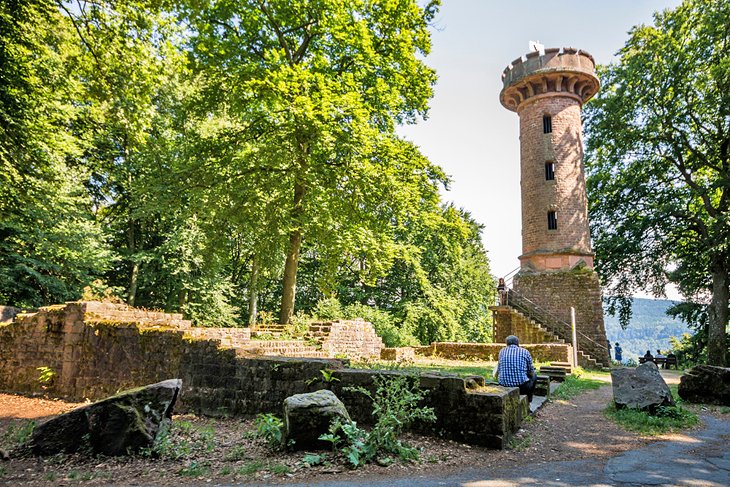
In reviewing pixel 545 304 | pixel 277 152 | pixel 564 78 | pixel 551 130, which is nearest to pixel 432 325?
pixel 545 304


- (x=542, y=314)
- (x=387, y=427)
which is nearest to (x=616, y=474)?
(x=387, y=427)

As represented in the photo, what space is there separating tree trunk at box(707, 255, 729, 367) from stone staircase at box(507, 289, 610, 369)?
4.05 m

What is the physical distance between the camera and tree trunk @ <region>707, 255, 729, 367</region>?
18.0 metres

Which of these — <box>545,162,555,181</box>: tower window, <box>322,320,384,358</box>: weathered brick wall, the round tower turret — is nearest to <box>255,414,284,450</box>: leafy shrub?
<box>322,320,384,358</box>: weathered brick wall

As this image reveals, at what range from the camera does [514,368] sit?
7723mm

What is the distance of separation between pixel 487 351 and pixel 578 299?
6.04m

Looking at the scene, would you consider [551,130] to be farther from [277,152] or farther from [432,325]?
[277,152]

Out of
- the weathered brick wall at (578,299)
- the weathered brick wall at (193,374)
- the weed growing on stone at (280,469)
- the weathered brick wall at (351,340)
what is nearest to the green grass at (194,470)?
the weed growing on stone at (280,469)

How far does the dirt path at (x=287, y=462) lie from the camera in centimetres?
493

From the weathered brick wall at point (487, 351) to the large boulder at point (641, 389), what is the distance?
8.95 meters

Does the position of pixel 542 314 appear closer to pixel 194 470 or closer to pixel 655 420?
pixel 655 420

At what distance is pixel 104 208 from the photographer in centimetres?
2550

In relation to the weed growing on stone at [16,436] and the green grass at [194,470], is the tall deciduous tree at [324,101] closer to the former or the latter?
the weed growing on stone at [16,436]

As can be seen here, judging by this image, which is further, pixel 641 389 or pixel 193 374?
pixel 193 374
